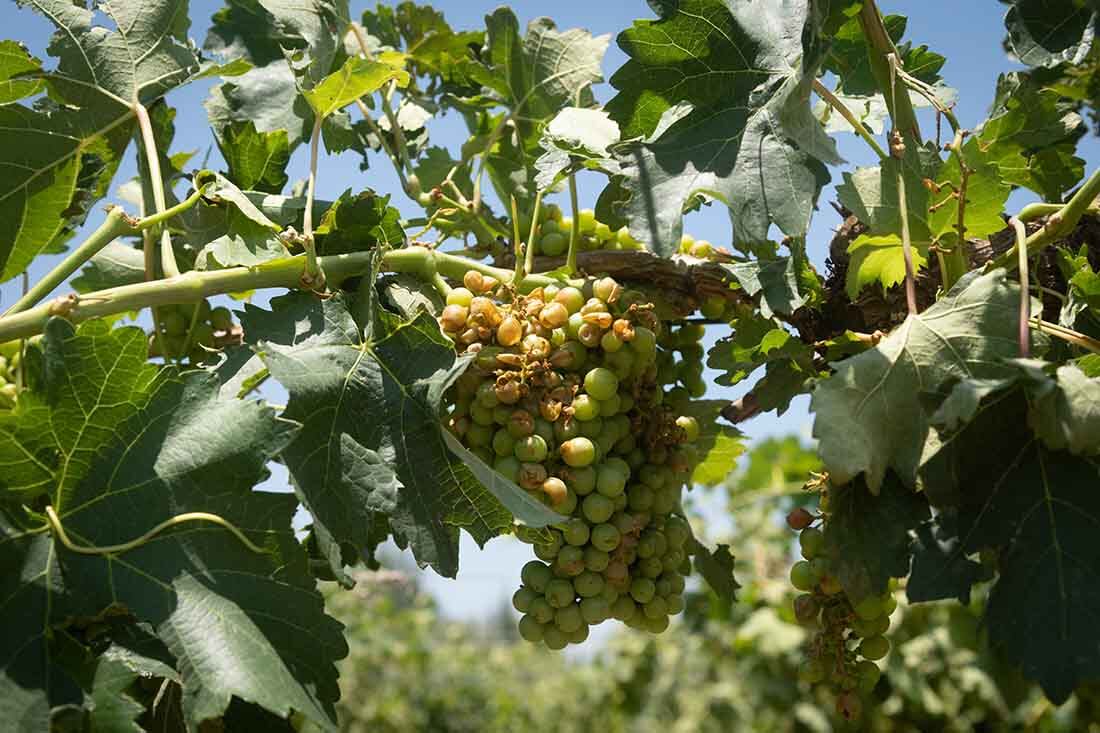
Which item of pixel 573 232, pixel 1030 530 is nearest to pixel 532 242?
pixel 573 232

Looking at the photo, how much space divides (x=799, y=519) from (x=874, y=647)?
0.21 metres

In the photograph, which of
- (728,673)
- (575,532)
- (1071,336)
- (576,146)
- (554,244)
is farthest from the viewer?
(728,673)

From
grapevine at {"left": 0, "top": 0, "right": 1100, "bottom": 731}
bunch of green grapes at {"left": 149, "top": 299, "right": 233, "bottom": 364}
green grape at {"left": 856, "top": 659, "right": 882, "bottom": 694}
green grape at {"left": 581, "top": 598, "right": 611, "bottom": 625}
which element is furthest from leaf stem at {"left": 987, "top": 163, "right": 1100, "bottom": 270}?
bunch of green grapes at {"left": 149, "top": 299, "right": 233, "bottom": 364}

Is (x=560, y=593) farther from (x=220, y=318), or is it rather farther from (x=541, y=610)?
(x=220, y=318)

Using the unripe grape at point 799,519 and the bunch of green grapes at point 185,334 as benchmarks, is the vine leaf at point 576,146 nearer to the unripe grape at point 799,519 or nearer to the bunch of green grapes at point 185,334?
the unripe grape at point 799,519

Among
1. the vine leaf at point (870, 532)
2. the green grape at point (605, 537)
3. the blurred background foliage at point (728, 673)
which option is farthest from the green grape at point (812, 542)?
the blurred background foliage at point (728, 673)

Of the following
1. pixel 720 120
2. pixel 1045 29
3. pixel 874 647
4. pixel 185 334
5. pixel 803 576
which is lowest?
pixel 874 647

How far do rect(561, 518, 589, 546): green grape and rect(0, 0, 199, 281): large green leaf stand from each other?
3.01 ft

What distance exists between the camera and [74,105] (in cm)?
163

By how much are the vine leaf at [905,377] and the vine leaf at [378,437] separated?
432mm

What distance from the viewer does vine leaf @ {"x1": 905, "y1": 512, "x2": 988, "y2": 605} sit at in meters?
1.18

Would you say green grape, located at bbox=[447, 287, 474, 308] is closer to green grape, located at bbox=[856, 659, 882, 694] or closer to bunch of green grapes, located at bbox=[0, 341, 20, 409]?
bunch of green grapes, located at bbox=[0, 341, 20, 409]

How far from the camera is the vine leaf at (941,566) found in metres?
1.18

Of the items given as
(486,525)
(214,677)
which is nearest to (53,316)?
(214,677)
